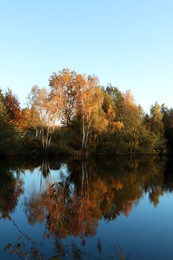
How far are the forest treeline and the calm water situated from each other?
81.6ft

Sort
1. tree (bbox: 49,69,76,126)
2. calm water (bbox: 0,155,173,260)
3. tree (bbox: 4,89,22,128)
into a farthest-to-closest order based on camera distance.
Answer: tree (bbox: 4,89,22,128), tree (bbox: 49,69,76,126), calm water (bbox: 0,155,173,260)

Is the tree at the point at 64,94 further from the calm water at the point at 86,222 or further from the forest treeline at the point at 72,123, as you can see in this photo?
the calm water at the point at 86,222

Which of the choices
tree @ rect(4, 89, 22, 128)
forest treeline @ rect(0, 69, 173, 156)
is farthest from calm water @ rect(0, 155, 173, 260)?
tree @ rect(4, 89, 22, 128)

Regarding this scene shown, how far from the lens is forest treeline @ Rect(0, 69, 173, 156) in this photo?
1528 inches

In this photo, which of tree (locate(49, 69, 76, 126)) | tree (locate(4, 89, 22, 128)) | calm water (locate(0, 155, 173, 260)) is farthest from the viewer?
tree (locate(4, 89, 22, 128))

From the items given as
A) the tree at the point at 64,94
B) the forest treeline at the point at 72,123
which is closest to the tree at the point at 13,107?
the forest treeline at the point at 72,123

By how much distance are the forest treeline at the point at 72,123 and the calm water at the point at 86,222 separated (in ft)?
81.6

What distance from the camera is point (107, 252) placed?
616 cm


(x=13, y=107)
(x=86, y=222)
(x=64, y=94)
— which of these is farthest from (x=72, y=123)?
(x=86, y=222)

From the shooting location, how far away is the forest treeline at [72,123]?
3881 cm

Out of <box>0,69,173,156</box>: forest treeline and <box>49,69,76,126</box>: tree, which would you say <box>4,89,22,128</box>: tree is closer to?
<box>0,69,173,156</box>: forest treeline

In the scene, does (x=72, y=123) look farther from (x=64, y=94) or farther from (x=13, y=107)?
(x=13, y=107)

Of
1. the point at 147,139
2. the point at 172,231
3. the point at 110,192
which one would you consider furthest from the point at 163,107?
the point at 172,231

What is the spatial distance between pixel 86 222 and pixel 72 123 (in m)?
34.7
